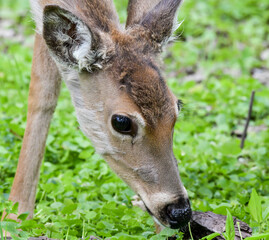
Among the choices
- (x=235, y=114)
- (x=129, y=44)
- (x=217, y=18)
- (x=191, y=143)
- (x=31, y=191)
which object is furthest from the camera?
(x=217, y=18)

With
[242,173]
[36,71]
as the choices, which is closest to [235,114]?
[242,173]

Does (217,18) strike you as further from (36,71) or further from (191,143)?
(36,71)

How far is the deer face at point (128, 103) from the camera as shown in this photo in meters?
5.02

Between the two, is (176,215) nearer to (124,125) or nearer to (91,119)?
(124,125)

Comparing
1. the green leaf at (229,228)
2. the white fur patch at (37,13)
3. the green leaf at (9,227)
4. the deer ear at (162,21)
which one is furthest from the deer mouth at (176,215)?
the white fur patch at (37,13)

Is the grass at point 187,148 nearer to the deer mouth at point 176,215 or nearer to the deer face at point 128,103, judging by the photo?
the deer mouth at point 176,215

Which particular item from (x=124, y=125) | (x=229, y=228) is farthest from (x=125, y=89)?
(x=229, y=228)

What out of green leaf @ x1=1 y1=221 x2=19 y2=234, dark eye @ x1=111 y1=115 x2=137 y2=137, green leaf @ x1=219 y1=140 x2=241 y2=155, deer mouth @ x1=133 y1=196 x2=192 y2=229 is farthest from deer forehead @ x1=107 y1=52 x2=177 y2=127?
green leaf @ x1=219 y1=140 x2=241 y2=155

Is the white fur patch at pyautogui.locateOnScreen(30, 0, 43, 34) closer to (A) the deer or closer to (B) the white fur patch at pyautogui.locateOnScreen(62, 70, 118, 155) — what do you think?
(A) the deer

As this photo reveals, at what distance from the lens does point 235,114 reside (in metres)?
8.77

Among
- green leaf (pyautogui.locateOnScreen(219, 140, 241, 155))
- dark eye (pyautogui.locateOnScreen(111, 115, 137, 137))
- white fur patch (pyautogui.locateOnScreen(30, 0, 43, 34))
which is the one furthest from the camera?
green leaf (pyautogui.locateOnScreen(219, 140, 241, 155))

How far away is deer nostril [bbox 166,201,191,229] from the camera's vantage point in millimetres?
4812

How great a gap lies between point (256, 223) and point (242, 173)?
1.62 m

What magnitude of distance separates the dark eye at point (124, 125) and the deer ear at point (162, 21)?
929mm
